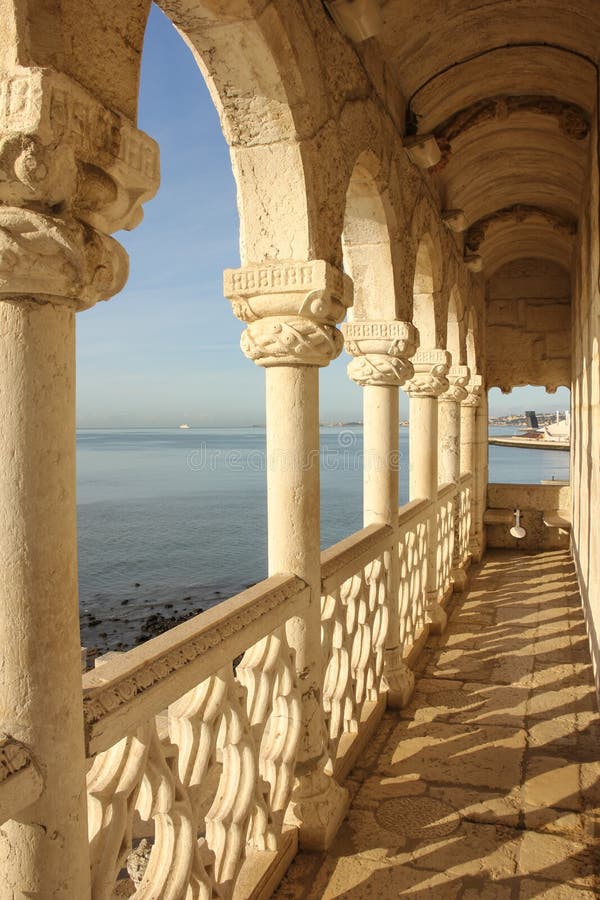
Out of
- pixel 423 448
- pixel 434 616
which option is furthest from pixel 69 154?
pixel 434 616

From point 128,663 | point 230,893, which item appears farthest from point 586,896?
point 128,663

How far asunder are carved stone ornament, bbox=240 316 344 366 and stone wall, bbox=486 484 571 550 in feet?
26.8

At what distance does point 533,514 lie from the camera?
1055 cm

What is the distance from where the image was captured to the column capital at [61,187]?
132cm

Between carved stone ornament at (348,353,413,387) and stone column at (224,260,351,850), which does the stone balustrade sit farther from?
stone column at (224,260,351,850)

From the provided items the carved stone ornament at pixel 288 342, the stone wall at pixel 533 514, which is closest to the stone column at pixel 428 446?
the carved stone ornament at pixel 288 342

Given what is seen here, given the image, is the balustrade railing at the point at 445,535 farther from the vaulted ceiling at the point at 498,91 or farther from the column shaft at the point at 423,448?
the vaulted ceiling at the point at 498,91

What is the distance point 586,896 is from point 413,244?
3772 mm

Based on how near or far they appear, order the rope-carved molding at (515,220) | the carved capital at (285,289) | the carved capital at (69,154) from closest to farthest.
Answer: the carved capital at (69,154) → the carved capital at (285,289) → the rope-carved molding at (515,220)

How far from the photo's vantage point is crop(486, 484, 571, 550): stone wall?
10.4 m

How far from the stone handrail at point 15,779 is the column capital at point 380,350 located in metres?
3.23

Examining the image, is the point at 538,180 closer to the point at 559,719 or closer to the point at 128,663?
the point at 559,719

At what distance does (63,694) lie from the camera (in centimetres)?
148

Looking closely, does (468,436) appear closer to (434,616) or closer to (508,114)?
(434,616)
